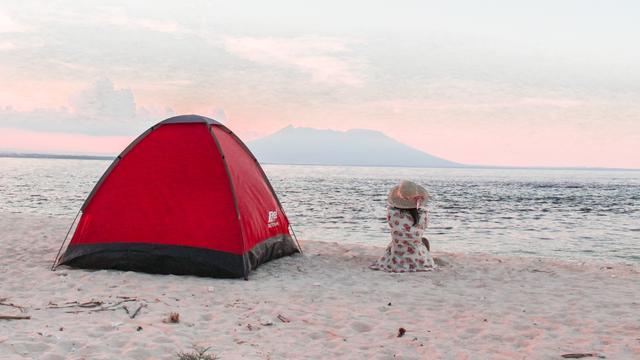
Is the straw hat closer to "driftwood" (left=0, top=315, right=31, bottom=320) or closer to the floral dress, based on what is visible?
the floral dress

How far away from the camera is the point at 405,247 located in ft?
35.0

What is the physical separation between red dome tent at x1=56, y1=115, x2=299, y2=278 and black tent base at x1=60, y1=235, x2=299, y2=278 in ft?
0.06

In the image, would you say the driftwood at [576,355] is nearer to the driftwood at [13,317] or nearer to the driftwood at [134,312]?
the driftwood at [134,312]

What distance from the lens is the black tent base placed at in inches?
364

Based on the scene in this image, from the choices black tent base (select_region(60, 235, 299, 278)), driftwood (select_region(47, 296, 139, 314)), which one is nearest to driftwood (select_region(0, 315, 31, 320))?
driftwood (select_region(47, 296, 139, 314))

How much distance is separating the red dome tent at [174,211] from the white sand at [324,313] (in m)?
0.36

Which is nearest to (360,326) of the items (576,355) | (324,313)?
(324,313)

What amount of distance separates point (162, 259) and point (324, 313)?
3488 mm

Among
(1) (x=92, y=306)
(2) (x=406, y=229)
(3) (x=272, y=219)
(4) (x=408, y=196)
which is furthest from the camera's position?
(3) (x=272, y=219)

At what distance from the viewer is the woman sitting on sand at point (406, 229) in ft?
33.3

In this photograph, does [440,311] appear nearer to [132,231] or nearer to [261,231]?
[261,231]

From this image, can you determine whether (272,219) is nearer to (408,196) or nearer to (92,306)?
(408,196)

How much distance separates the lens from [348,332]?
664 centimetres

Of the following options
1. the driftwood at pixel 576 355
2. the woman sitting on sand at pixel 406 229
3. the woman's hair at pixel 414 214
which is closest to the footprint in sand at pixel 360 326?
the driftwood at pixel 576 355
